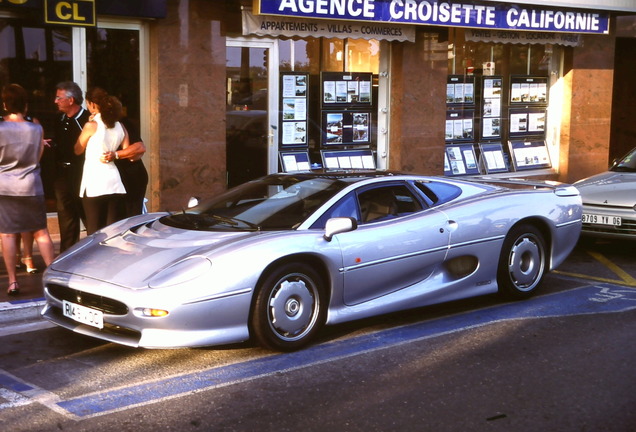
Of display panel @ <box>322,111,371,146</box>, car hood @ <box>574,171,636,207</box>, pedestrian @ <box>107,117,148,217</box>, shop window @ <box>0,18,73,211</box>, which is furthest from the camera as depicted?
display panel @ <box>322,111,371,146</box>

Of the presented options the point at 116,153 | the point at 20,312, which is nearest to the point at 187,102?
the point at 116,153

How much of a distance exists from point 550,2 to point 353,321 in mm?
9207

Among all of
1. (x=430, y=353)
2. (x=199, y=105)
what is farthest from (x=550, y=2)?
(x=430, y=353)

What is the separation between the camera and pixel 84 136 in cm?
865

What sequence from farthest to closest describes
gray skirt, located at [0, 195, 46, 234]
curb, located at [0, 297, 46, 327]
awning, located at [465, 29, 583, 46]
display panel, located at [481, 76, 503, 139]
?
display panel, located at [481, 76, 503, 139]
awning, located at [465, 29, 583, 46]
gray skirt, located at [0, 195, 46, 234]
curb, located at [0, 297, 46, 327]

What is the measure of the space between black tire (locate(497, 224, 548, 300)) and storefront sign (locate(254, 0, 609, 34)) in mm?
5248

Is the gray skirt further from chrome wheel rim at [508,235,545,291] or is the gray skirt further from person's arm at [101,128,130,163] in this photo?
chrome wheel rim at [508,235,545,291]

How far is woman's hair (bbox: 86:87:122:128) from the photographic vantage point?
8562mm

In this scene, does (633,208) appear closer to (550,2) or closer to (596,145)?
(550,2)

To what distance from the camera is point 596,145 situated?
55.8 feet

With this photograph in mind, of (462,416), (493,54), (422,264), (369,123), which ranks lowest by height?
(462,416)

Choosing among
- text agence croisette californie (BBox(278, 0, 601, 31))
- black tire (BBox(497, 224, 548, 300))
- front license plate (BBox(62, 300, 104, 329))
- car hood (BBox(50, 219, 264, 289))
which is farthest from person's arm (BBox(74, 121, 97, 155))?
text agence croisette californie (BBox(278, 0, 601, 31))

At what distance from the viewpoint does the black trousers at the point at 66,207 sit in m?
9.44

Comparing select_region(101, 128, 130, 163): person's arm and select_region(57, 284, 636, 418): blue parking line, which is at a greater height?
select_region(101, 128, 130, 163): person's arm
